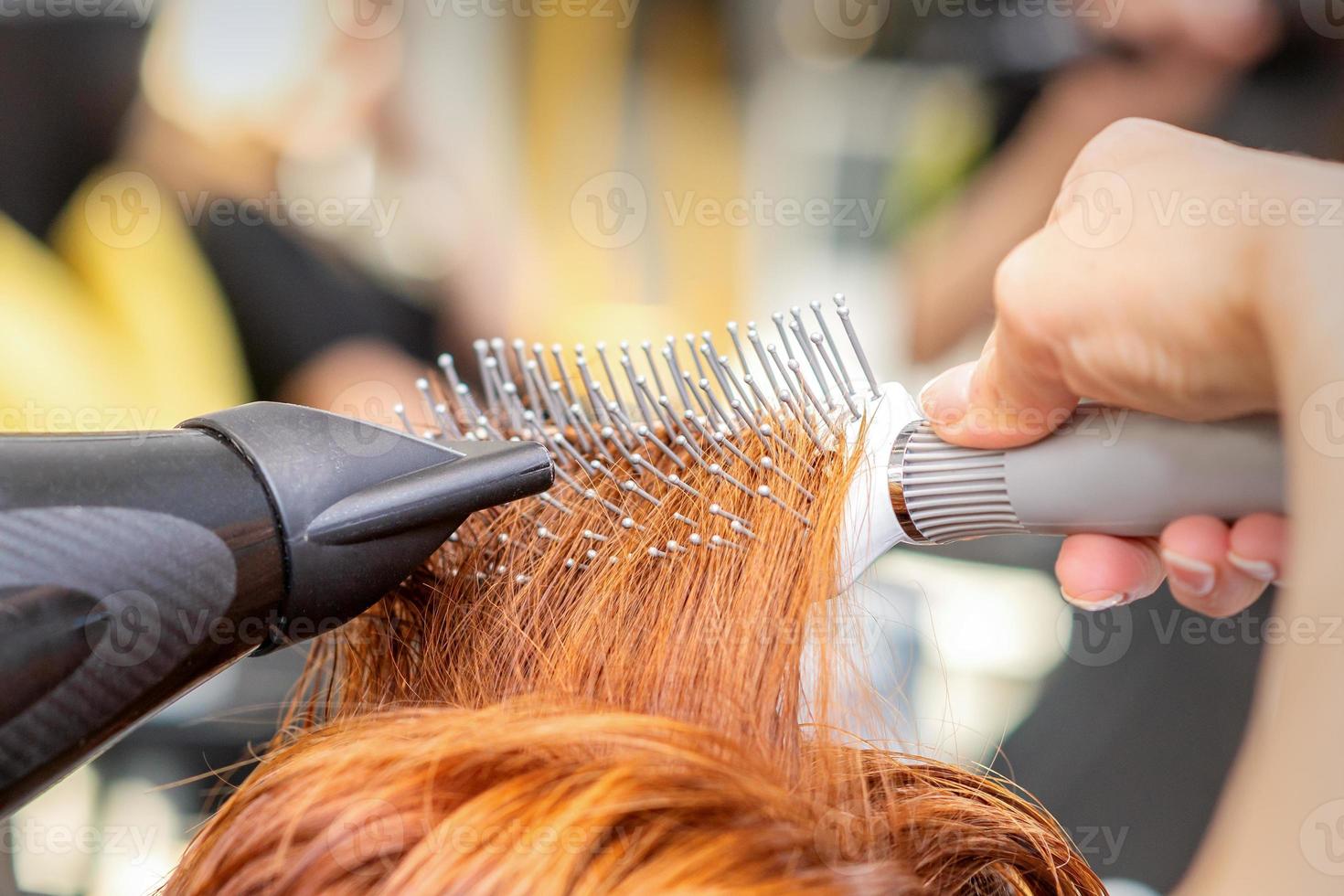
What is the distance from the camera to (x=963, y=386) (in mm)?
484

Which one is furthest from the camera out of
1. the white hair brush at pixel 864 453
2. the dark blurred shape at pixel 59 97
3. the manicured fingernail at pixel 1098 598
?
the dark blurred shape at pixel 59 97

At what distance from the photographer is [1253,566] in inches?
16.8

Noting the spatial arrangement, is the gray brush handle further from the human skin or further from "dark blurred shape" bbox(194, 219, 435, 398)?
"dark blurred shape" bbox(194, 219, 435, 398)

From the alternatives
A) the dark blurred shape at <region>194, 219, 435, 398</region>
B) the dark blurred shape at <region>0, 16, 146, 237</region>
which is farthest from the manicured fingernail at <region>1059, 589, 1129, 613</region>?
the dark blurred shape at <region>0, 16, 146, 237</region>

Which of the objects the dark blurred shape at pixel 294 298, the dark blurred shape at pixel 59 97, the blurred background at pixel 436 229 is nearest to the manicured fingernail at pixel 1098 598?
the blurred background at pixel 436 229

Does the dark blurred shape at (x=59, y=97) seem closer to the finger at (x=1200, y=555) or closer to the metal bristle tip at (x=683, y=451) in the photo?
the metal bristle tip at (x=683, y=451)

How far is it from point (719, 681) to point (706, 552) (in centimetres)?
9

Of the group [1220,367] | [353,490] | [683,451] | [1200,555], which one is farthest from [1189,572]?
[353,490]

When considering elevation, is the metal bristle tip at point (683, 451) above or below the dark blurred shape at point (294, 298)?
below

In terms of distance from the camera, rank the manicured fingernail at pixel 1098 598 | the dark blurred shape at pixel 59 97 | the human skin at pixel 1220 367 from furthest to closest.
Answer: the dark blurred shape at pixel 59 97
the manicured fingernail at pixel 1098 598
the human skin at pixel 1220 367

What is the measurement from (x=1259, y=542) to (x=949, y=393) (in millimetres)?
166

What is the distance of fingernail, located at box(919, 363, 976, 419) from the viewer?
1.59ft

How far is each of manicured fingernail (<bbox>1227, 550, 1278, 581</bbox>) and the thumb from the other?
104mm

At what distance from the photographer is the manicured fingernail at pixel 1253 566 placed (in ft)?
1.39
